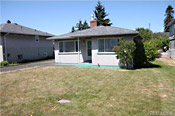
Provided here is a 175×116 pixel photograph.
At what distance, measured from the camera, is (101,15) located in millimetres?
44125

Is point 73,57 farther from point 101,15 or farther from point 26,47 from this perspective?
point 101,15

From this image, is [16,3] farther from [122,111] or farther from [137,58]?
[122,111]

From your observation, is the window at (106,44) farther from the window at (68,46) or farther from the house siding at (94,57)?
the window at (68,46)

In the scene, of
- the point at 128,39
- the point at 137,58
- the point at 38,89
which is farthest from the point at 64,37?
the point at 38,89

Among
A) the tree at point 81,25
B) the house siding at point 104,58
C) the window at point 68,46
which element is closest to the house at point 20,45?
the window at point 68,46

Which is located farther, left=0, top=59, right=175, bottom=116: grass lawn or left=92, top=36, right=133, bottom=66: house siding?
left=92, top=36, right=133, bottom=66: house siding

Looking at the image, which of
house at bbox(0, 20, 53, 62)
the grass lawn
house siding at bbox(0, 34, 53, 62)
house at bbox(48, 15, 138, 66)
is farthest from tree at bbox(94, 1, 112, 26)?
the grass lawn

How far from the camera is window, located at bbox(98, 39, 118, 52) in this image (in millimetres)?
12375

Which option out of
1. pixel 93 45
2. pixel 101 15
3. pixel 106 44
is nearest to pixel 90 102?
pixel 106 44

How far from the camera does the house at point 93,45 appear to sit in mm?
12216

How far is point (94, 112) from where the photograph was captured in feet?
13.3

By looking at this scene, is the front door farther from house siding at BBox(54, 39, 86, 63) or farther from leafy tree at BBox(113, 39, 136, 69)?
leafy tree at BBox(113, 39, 136, 69)

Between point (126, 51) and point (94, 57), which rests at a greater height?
point (126, 51)

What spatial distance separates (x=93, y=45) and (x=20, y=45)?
12.2 meters
